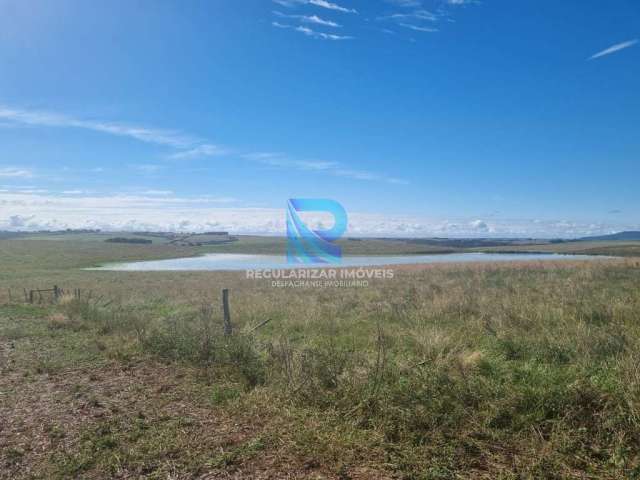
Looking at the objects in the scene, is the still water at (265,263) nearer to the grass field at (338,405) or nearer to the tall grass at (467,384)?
the tall grass at (467,384)

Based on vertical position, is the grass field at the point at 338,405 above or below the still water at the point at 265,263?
above

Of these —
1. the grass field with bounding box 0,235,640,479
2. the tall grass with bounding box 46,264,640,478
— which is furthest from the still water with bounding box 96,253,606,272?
the grass field with bounding box 0,235,640,479

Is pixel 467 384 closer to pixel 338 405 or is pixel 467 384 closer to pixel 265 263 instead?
pixel 338 405

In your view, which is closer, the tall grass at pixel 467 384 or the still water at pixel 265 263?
the tall grass at pixel 467 384

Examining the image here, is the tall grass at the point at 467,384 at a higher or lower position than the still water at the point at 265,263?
higher

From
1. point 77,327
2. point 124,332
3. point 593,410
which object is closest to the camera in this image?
point 593,410

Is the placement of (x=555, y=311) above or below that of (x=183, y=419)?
above

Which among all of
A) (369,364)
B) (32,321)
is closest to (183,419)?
(369,364)

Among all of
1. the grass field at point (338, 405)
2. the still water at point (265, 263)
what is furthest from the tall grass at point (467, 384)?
the still water at point (265, 263)

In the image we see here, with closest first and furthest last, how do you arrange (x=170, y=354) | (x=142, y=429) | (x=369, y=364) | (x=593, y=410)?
(x=593, y=410)
(x=142, y=429)
(x=369, y=364)
(x=170, y=354)

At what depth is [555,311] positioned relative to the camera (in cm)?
933

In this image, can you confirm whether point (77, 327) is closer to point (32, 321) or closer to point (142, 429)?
point (32, 321)

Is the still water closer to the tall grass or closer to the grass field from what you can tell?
the tall grass

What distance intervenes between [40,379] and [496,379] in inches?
308
